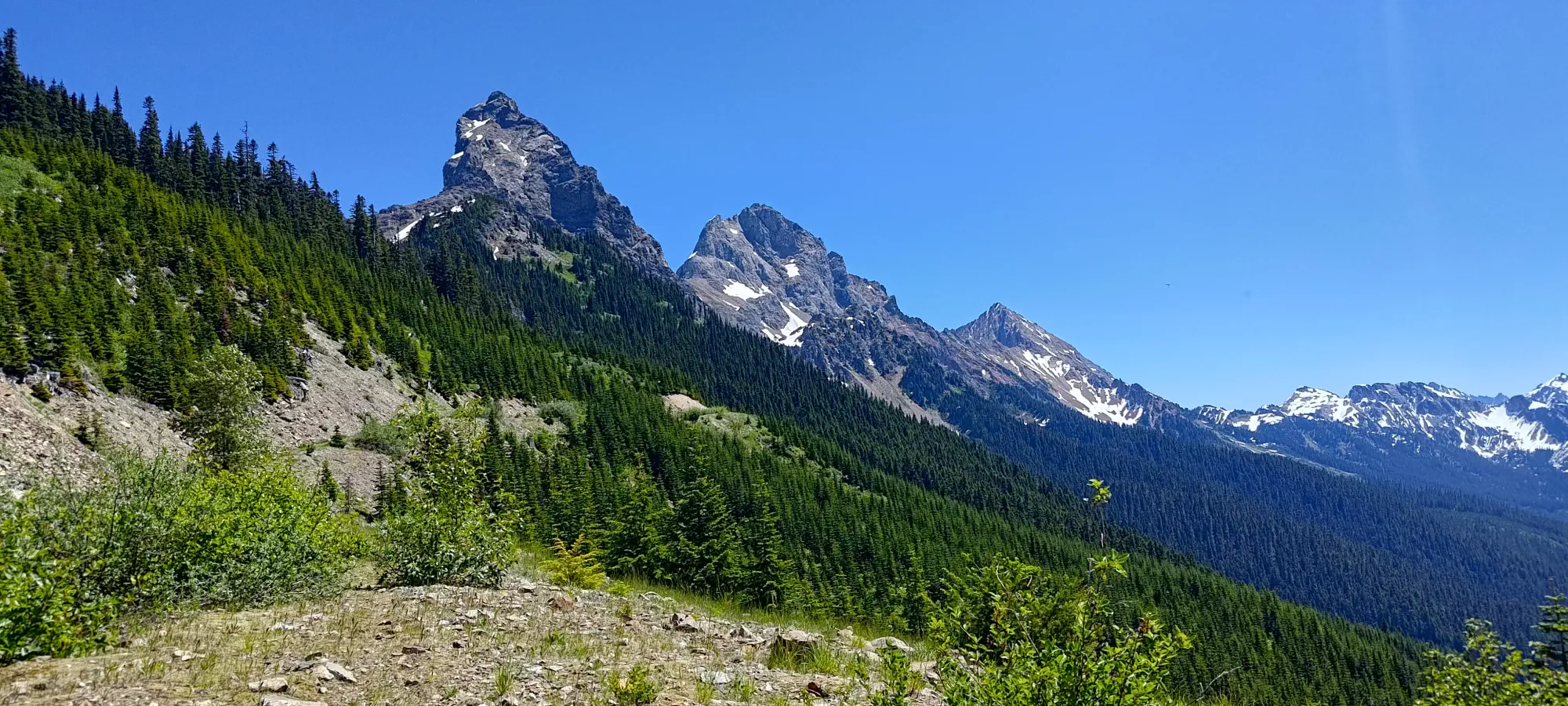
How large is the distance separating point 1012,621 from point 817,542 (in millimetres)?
74213

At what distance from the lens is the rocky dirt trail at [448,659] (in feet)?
25.2

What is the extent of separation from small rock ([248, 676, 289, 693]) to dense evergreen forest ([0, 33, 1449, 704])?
888 centimetres

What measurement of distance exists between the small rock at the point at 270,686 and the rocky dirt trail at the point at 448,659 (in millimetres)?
18

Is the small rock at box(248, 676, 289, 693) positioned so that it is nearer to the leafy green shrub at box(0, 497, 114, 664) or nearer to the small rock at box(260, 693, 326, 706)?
the small rock at box(260, 693, 326, 706)

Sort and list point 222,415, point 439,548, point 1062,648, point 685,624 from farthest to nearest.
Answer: point 222,415 → point 439,548 → point 685,624 → point 1062,648

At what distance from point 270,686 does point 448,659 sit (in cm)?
231

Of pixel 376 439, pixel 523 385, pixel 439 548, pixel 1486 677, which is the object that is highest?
pixel 523 385

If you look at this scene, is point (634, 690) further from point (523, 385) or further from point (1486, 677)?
point (523, 385)

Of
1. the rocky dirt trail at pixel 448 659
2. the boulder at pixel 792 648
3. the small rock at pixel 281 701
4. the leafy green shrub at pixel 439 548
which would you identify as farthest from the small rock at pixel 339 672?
the leafy green shrub at pixel 439 548

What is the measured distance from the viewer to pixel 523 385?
89062mm

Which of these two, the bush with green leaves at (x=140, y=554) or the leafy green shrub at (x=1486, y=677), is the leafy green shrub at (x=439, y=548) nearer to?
the bush with green leaves at (x=140, y=554)

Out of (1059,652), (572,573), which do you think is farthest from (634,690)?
(572,573)

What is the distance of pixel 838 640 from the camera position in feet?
44.3

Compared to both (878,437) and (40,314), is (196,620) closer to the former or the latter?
(40,314)
